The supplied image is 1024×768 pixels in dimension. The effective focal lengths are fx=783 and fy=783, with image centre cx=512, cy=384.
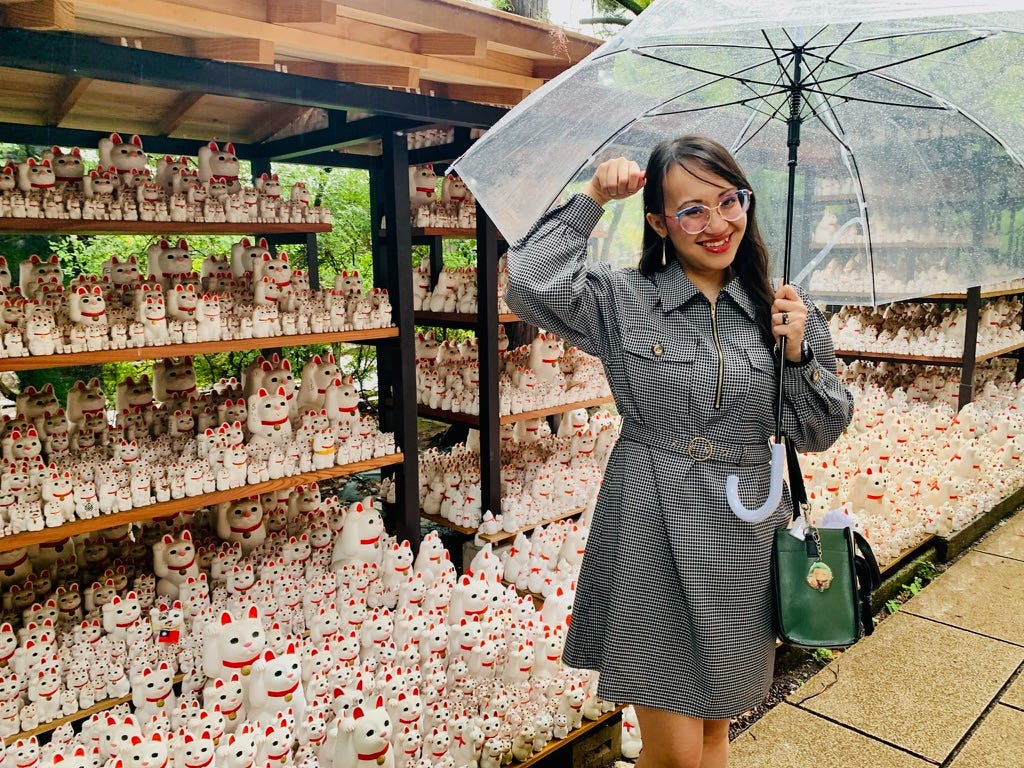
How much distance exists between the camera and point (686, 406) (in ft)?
5.21

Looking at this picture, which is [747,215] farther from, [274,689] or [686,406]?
[274,689]

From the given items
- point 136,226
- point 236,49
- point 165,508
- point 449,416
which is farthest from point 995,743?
point 136,226

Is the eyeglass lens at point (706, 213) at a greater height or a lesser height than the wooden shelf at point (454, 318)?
greater

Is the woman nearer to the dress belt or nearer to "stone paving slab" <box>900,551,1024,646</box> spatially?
the dress belt

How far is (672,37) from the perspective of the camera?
156 centimetres

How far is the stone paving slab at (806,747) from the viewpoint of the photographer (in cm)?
254

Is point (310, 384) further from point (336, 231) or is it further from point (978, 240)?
point (336, 231)

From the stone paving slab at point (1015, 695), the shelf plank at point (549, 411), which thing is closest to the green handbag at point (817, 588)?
the stone paving slab at point (1015, 695)

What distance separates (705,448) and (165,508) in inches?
80.1

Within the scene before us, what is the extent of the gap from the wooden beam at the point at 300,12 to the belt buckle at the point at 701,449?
161cm

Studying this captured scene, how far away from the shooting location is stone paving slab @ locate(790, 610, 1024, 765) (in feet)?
8.89

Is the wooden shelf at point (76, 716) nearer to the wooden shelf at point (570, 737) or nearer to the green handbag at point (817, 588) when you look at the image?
the wooden shelf at point (570, 737)

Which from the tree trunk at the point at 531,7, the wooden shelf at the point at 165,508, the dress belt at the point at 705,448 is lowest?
the wooden shelf at the point at 165,508

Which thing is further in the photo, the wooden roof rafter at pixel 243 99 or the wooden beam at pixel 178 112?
the wooden beam at pixel 178 112
